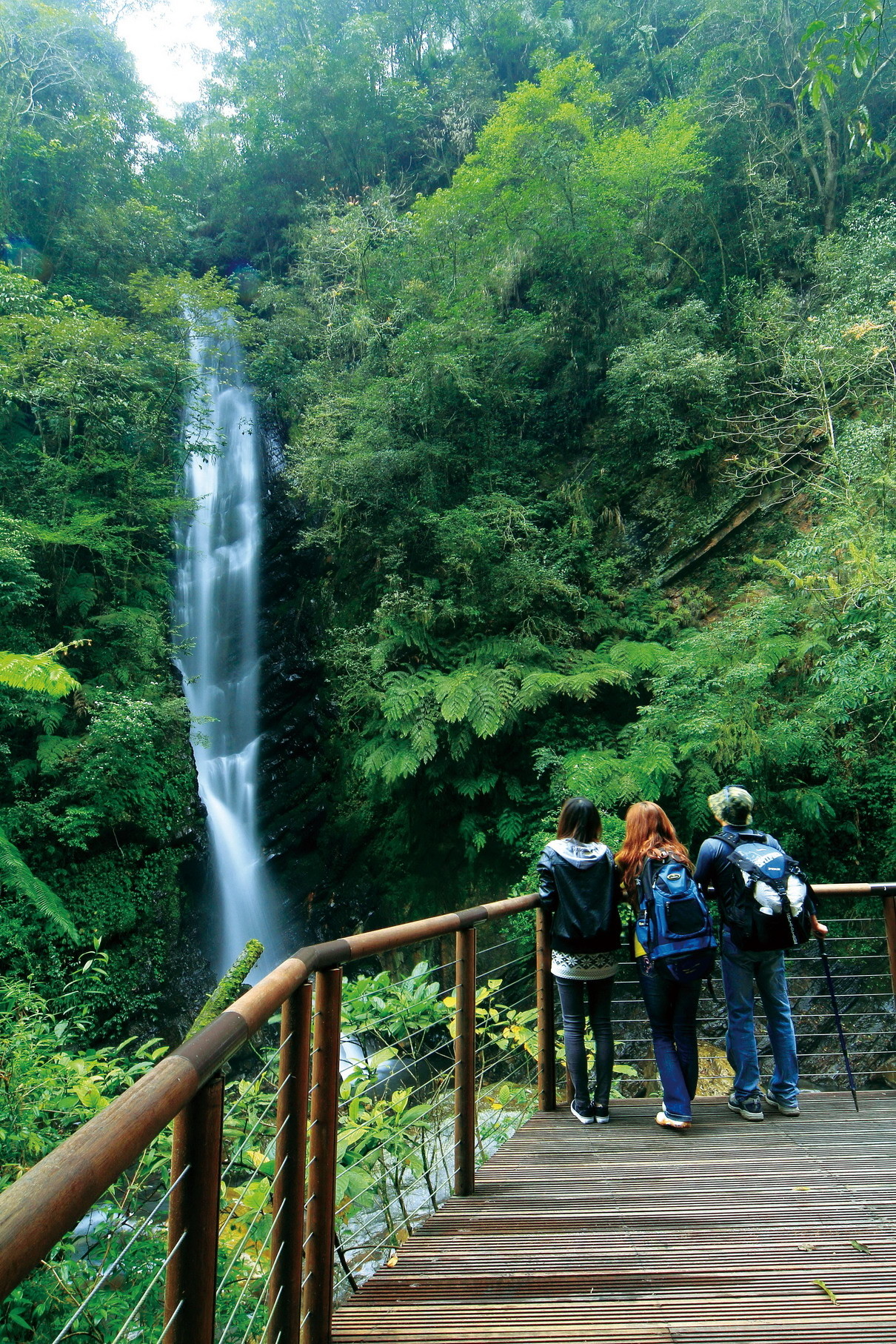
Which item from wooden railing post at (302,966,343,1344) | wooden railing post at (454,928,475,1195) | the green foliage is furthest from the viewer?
the green foliage

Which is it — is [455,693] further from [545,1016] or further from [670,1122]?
[670,1122]

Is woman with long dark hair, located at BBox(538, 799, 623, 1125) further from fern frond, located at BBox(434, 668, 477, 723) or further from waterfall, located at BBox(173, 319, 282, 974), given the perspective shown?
waterfall, located at BBox(173, 319, 282, 974)

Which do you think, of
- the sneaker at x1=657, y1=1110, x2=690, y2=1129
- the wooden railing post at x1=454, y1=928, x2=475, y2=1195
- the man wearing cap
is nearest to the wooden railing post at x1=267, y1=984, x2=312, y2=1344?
the wooden railing post at x1=454, y1=928, x2=475, y2=1195

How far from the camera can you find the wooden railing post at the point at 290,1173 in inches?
61.6

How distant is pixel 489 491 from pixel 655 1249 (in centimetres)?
1081

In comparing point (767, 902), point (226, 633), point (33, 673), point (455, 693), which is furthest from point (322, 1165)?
point (226, 633)

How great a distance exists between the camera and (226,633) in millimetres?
14398

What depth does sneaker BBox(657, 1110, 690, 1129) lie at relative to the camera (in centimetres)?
362

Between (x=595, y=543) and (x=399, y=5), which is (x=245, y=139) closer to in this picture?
(x=399, y=5)

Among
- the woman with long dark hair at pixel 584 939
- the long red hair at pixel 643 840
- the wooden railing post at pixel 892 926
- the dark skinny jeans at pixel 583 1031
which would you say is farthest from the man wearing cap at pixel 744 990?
the wooden railing post at pixel 892 926

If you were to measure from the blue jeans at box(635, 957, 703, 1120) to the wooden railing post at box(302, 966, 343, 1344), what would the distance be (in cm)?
221

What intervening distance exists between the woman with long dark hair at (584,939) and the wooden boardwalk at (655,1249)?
0.28m

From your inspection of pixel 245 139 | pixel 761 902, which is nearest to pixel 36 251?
pixel 245 139

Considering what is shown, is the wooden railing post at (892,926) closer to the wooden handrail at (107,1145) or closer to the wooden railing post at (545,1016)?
the wooden railing post at (545,1016)
